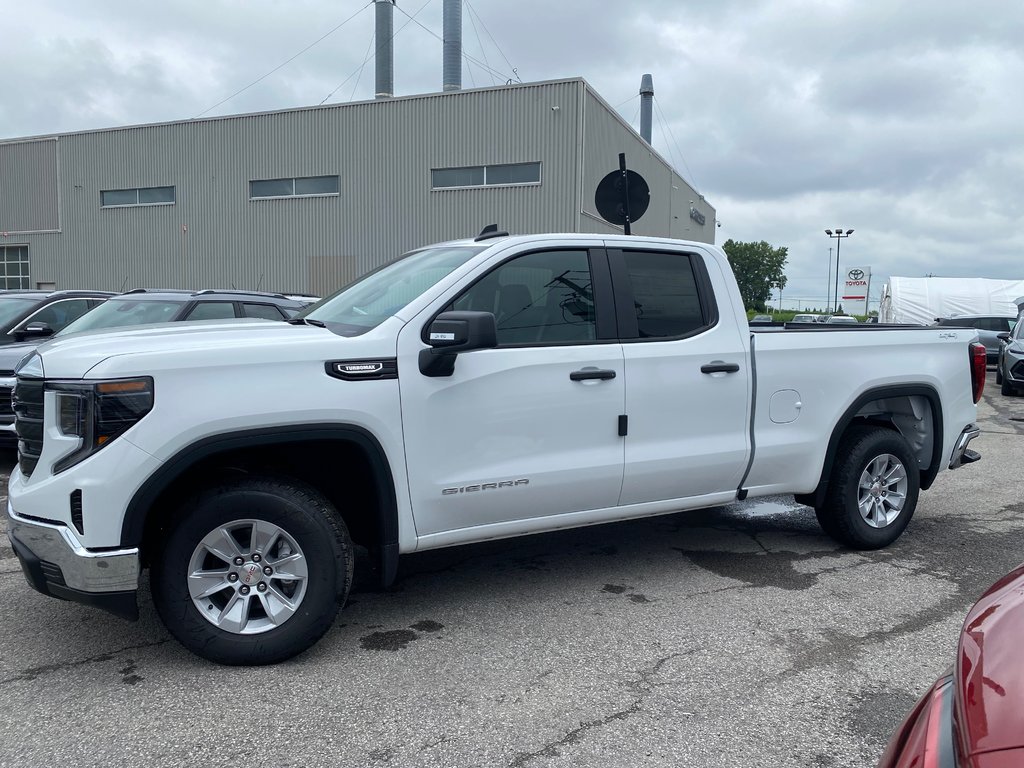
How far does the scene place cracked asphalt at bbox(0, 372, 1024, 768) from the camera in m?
2.99

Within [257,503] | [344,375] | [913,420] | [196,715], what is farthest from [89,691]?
[913,420]

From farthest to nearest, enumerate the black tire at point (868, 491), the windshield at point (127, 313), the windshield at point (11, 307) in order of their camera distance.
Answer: the windshield at point (11, 307), the windshield at point (127, 313), the black tire at point (868, 491)

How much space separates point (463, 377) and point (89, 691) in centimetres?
201

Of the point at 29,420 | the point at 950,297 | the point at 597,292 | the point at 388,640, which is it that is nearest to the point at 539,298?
the point at 597,292

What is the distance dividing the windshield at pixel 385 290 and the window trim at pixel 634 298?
30.6 inches

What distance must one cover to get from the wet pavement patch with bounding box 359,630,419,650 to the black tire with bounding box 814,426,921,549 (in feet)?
9.43

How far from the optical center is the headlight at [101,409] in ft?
10.7

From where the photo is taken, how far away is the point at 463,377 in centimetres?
392

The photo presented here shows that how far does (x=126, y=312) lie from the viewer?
841cm

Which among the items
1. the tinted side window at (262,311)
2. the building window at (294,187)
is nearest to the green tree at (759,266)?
the building window at (294,187)

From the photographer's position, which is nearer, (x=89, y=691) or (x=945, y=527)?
(x=89, y=691)

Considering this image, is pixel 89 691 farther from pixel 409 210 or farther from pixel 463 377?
pixel 409 210

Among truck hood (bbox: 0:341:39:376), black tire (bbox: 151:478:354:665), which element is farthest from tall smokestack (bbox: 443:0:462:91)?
black tire (bbox: 151:478:354:665)

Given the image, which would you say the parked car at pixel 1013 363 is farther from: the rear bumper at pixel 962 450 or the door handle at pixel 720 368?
the door handle at pixel 720 368
